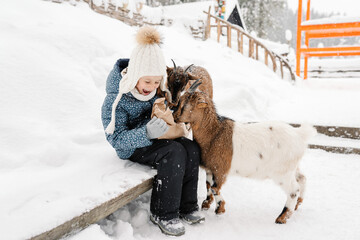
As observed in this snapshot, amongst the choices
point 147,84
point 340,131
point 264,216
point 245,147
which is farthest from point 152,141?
point 340,131

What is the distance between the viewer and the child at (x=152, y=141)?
2.55m

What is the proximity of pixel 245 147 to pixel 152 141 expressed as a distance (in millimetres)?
928

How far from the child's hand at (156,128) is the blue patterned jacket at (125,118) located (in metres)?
0.05

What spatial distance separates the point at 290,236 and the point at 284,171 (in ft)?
1.97

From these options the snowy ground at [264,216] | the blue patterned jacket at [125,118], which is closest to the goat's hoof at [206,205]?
the snowy ground at [264,216]

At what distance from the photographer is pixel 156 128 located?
252 centimetres

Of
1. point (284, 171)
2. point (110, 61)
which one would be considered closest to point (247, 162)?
point (284, 171)

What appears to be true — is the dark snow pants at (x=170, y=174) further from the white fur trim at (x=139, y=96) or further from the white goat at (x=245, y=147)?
the white fur trim at (x=139, y=96)

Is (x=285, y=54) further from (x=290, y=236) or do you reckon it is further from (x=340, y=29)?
(x=290, y=236)

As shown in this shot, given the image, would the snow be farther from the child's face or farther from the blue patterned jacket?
the child's face

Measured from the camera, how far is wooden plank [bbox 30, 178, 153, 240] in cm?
181

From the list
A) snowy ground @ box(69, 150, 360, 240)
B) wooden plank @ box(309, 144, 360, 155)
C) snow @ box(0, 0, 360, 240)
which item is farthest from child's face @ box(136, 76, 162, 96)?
wooden plank @ box(309, 144, 360, 155)

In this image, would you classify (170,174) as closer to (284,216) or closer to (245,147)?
(245,147)

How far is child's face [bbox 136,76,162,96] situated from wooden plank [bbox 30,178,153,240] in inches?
33.7
